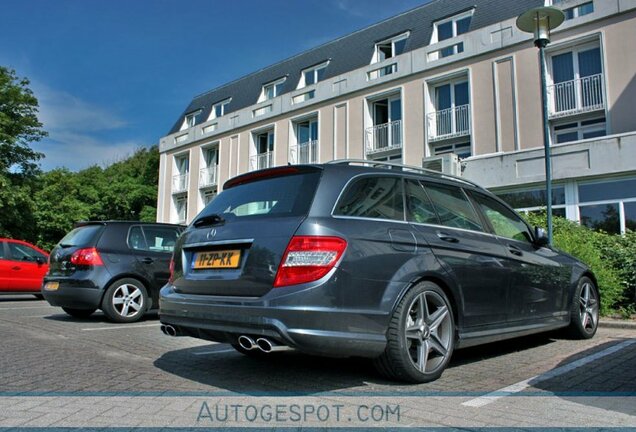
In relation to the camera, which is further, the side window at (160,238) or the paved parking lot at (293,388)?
the side window at (160,238)

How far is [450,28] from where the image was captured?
2292cm

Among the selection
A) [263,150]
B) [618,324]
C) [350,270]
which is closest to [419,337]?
[350,270]

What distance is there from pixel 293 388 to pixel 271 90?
94.5ft

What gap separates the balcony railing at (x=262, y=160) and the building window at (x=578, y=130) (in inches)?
574

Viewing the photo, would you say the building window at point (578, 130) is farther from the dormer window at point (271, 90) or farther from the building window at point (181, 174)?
the building window at point (181, 174)

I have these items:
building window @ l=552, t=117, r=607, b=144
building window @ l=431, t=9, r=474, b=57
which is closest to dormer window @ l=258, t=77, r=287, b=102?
building window @ l=431, t=9, r=474, b=57

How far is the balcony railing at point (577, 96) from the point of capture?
57.5 feet

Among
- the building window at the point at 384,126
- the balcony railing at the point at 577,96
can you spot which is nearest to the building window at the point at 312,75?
the building window at the point at 384,126

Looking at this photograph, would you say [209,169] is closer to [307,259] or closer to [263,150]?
[263,150]

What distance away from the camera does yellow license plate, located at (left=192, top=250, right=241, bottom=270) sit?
3.85 metres

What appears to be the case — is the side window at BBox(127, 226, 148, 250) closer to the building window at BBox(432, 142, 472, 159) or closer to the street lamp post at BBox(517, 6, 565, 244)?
the street lamp post at BBox(517, 6, 565, 244)

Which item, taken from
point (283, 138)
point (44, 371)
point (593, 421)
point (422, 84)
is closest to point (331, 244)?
point (593, 421)

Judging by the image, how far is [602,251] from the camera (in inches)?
377

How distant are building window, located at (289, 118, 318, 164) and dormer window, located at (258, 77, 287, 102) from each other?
3.78 meters
